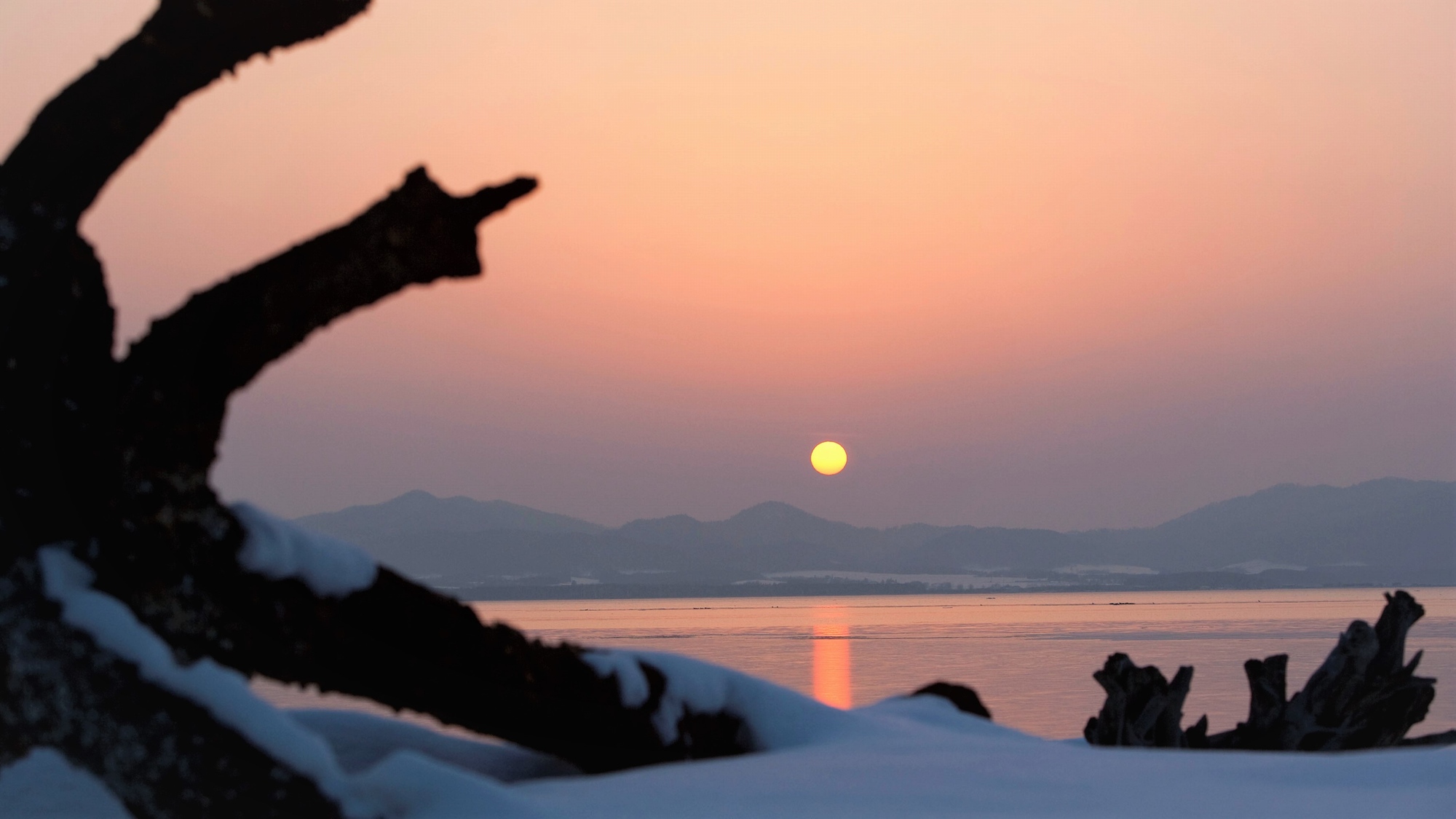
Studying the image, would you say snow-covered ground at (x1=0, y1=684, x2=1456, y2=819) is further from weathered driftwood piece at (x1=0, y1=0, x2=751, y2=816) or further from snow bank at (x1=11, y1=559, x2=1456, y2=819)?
weathered driftwood piece at (x1=0, y1=0, x2=751, y2=816)

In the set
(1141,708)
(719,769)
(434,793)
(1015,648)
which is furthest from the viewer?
(1015,648)

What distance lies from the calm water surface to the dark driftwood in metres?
5.53

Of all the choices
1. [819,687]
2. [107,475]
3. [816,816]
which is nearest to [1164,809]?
[816,816]

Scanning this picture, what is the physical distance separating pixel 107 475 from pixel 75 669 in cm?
85

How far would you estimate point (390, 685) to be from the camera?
5.61m

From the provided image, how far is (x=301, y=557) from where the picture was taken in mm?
5391

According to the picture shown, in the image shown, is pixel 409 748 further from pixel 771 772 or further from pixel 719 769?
pixel 771 772

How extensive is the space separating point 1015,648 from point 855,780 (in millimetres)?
28201

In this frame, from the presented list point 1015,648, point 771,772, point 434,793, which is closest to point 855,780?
point 771,772

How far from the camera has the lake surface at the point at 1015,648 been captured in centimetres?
1827

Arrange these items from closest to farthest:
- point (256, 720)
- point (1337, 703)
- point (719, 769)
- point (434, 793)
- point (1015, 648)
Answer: point (256, 720) < point (434, 793) < point (719, 769) < point (1337, 703) < point (1015, 648)

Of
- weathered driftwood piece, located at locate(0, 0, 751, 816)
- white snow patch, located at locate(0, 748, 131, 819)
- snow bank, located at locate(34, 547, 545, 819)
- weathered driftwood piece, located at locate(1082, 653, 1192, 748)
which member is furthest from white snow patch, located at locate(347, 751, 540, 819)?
weathered driftwood piece, located at locate(1082, 653, 1192, 748)

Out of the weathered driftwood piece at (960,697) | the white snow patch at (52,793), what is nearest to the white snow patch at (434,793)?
the white snow patch at (52,793)

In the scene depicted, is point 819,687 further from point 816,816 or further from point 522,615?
point 522,615
